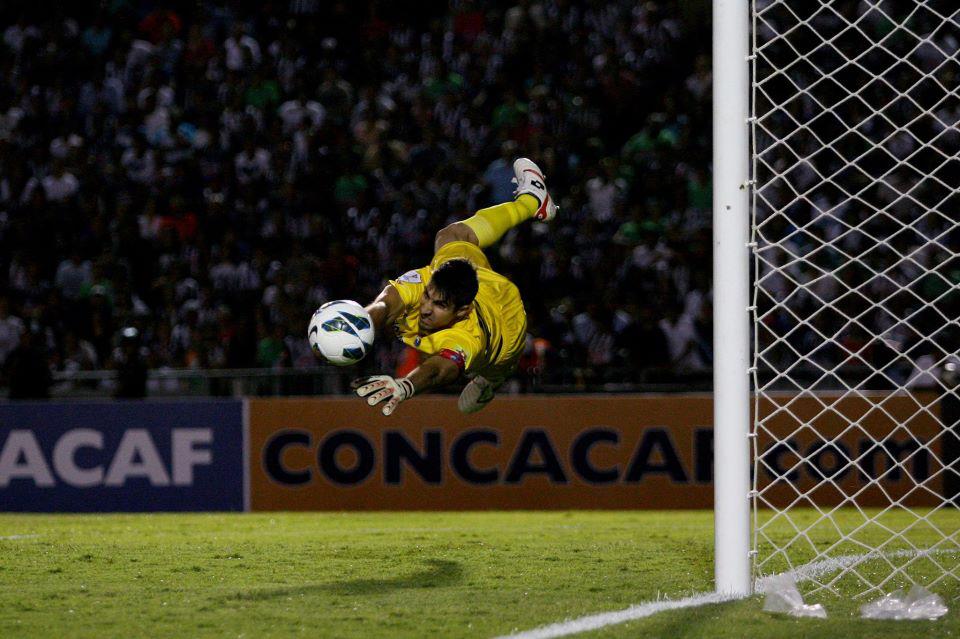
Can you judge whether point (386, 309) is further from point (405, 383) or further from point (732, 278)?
point (732, 278)

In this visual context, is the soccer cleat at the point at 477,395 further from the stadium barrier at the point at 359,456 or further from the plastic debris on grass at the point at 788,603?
the stadium barrier at the point at 359,456

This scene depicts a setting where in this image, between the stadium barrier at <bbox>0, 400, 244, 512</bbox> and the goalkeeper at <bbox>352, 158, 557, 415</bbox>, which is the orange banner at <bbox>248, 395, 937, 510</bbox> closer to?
the stadium barrier at <bbox>0, 400, 244, 512</bbox>

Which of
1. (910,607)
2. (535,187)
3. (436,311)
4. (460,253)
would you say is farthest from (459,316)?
(910,607)

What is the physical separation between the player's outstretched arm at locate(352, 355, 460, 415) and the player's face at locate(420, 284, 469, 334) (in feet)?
1.08

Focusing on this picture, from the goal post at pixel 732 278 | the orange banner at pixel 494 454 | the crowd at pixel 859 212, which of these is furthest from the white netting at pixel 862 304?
the goal post at pixel 732 278

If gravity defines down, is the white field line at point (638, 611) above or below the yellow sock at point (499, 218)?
below

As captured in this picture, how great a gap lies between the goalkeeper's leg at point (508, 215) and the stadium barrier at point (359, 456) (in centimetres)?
388

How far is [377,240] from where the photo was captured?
578 inches

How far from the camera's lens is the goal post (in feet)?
18.2

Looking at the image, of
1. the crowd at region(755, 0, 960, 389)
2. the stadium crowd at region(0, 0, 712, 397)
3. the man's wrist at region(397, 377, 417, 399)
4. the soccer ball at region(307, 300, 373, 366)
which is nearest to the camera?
the man's wrist at region(397, 377, 417, 399)

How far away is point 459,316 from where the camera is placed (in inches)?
283

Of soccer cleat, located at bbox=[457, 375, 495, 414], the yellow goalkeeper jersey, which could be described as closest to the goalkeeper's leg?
the yellow goalkeeper jersey

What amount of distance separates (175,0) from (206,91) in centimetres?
234

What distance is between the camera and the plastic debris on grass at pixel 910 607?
5387 millimetres
